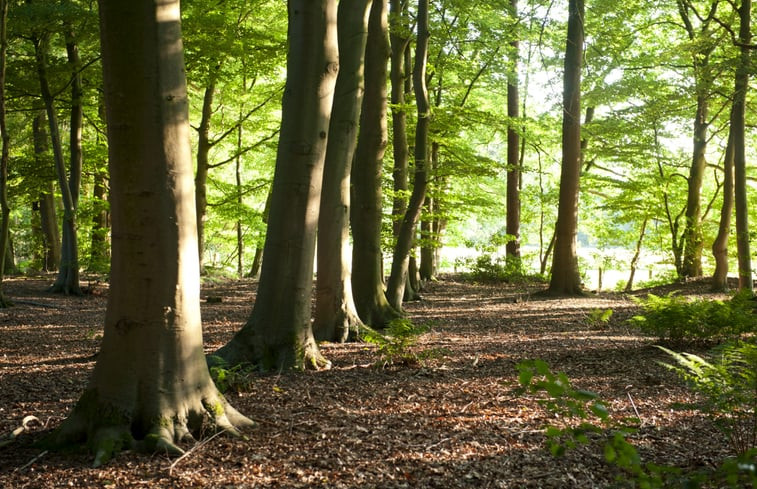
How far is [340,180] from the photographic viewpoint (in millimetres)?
7684

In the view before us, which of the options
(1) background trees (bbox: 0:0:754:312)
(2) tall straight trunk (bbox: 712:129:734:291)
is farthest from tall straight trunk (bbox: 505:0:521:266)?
(2) tall straight trunk (bbox: 712:129:734:291)

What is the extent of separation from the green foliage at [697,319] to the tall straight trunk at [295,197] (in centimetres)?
393

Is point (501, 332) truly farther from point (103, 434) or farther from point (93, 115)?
point (93, 115)

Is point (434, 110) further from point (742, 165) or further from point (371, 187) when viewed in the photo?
point (742, 165)

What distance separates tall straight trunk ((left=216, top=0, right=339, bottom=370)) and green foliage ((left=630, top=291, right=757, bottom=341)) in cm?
393

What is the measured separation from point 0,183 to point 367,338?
21.3 feet

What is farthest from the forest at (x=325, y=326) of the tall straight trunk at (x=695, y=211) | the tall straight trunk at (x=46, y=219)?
the tall straight trunk at (x=46, y=219)

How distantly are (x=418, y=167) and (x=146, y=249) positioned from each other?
7577 mm

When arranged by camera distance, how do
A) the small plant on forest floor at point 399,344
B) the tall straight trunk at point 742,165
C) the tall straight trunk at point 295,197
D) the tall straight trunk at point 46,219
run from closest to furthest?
1. the tall straight trunk at point 295,197
2. the small plant on forest floor at point 399,344
3. the tall straight trunk at point 742,165
4. the tall straight trunk at point 46,219

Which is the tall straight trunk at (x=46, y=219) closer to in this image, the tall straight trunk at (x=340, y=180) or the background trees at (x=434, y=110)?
the background trees at (x=434, y=110)

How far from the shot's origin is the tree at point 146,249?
3518mm

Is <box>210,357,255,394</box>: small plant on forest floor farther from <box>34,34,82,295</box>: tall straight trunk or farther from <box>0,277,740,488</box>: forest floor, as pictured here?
<box>34,34,82,295</box>: tall straight trunk

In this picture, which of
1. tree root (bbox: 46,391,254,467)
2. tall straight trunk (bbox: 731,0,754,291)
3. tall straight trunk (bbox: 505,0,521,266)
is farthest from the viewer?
tall straight trunk (bbox: 505,0,521,266)

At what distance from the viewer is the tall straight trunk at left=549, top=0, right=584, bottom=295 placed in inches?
578
